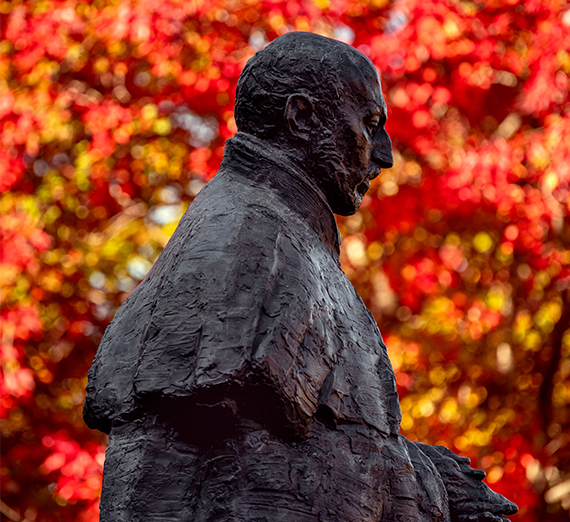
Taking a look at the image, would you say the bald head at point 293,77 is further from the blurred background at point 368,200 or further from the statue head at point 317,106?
the blurred background at point 368,200

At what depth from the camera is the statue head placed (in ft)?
7.56

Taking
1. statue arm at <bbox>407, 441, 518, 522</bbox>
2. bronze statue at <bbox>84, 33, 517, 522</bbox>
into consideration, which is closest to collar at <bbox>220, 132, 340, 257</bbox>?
bronze statue at <bbox>84, 33, 517, 522</bbox>

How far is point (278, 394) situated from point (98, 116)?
463 cm

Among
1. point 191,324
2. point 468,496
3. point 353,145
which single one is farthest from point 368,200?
point 191,324

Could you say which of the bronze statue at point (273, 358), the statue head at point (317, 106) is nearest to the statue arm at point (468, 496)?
the bronze statue at point (273, 358)

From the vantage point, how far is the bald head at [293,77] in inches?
90.7

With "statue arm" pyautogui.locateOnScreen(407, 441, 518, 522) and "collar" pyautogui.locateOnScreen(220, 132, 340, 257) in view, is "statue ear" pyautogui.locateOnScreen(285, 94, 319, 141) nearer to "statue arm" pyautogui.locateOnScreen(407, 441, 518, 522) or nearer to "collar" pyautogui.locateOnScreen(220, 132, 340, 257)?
"collar" pyautogui.locateOnScreen(220, 132, 340, 257)

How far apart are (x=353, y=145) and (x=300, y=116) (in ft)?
0.55

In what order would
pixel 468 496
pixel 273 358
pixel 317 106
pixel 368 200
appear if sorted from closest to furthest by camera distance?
pixel 273 358 < pixel 468 496 < pixel 317 106 < pixel 368 200

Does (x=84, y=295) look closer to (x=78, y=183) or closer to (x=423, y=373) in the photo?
(x=78, y=183)

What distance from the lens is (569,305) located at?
20.5 ft

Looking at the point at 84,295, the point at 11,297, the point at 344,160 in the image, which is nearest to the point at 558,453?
the point at 84,295

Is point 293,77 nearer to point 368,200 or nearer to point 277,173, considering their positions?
point 277,173

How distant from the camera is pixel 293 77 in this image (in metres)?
2.31
